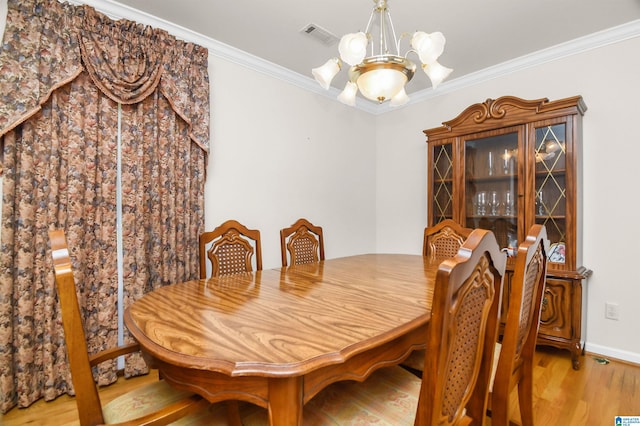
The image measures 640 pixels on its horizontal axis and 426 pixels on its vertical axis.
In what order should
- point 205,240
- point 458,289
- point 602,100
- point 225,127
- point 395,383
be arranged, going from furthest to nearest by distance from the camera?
1. point 225,127
2. point 602,100
3. point 205,240
4. point 395,383
5. point 458,289

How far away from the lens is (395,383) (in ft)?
3.83

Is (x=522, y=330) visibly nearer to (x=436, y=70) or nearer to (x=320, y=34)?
(x=436, y=70)

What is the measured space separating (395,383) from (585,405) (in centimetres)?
141

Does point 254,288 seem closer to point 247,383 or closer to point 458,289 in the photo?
point 247,383

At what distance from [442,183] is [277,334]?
8.50 ft

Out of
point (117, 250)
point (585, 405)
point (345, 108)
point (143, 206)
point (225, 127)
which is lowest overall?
point (585, 405)

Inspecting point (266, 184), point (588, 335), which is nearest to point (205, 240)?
point (266, 184)

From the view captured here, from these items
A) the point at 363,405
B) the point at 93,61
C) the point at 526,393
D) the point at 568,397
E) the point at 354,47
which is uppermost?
the point at 93,61

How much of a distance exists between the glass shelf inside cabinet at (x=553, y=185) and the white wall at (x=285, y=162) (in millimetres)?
1818

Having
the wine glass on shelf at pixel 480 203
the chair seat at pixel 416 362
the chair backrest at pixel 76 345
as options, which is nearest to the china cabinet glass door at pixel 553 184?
the wine glass on shelf at pixel 480 203

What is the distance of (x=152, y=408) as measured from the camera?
99 cm

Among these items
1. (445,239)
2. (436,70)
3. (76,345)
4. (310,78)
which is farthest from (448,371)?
(310,78)

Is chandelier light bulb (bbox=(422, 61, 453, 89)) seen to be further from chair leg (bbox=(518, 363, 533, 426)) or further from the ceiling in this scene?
chair leg (bbox=(518, 363, 533, 426))

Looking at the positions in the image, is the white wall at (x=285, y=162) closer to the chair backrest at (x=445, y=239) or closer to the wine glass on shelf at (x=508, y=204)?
the chair backrest at (x=445, y=239)
